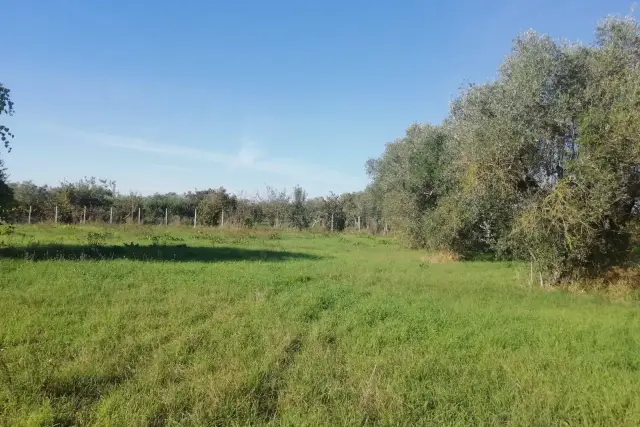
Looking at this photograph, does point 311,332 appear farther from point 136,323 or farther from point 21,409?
point 21,409

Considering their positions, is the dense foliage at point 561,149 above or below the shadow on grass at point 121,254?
above

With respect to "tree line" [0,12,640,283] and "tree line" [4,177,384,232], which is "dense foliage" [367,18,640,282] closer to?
"tree line" [0,12,640,283]

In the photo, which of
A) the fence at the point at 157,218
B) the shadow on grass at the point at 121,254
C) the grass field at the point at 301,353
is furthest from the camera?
the fence at the point at 157,218

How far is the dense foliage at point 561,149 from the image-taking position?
13.5 m

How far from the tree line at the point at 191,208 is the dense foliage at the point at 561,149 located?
36858mm

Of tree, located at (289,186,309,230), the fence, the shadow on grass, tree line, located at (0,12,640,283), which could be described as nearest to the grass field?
tree line, located at (0,12,640,283)

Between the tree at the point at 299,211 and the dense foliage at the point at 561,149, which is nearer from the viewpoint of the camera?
the dense foliage at the point at 561,149

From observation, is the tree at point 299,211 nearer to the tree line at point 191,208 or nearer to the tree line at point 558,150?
the tree line at point 191,208

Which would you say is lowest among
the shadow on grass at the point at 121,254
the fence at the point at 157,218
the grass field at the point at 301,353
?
the grass field at the point at 301,353

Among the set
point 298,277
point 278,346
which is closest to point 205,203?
point 298,277

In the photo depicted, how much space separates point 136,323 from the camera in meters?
8.83

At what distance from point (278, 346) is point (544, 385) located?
13.1ft

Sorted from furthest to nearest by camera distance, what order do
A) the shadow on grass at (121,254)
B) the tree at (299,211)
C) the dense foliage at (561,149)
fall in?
the tree at (299,211) → the shadow on grass at (121,254) → the dense foliage at (561,149)

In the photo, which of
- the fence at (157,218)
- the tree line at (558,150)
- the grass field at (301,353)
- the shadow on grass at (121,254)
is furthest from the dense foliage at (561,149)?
the fence at (157,218)
